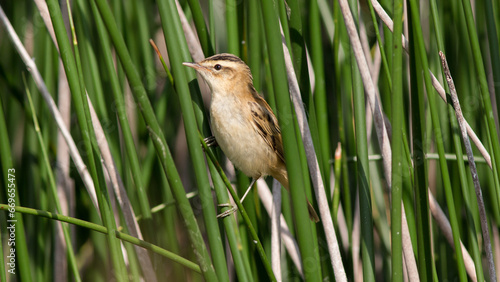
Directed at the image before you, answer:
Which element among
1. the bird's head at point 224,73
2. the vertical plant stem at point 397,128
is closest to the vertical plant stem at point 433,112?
the vertical plant stem at point 397,128

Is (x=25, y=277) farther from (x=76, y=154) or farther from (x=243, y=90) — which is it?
(x=243, y=90)

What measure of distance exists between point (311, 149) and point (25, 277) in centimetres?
123

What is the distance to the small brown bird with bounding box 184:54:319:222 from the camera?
237 centimetres

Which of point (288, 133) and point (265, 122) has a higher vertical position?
point (265, 122)

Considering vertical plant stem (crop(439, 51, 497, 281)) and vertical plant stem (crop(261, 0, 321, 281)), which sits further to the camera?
vertical plant stem (crop(439, 51, 497, 281))

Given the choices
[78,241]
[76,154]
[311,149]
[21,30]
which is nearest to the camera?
[311,149]

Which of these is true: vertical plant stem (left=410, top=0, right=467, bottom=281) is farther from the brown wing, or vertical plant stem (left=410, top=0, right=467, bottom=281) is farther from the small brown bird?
the brown wing

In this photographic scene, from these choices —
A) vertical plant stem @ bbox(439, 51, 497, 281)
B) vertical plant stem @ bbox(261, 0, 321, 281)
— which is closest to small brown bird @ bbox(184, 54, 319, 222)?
vertical plant stem @ bbox(439, 51, 497, 281)

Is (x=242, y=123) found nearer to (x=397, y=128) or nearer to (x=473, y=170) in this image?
(x=473, y=170)

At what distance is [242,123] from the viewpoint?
8.17 ft

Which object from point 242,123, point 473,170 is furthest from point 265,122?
point 473,170

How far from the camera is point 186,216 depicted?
1.40 meters

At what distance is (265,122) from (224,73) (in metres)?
0.37

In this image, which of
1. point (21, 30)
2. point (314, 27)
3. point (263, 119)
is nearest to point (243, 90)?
point (263, 119)
